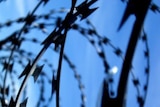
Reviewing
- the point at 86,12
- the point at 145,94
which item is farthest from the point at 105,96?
the point at 145,94

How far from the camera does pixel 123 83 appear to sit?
2693 millimetres

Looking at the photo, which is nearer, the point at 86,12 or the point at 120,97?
the point at 120,97

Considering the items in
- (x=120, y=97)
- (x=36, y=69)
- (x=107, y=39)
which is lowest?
(x=107, y=39)

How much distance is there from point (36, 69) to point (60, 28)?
2.10 ft

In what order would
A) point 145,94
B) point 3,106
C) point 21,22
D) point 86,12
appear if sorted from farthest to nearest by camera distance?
point 21,22, point 3,106, point 145,94, point 86,12

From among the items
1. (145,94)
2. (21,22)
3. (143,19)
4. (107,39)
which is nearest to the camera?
(143,19)

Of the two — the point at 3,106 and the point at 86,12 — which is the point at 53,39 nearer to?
the point at 86,12

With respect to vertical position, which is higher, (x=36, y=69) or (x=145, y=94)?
(x=36, y=69)

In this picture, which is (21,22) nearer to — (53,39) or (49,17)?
(49,17)

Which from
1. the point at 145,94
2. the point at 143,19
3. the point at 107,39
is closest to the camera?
the point at 143,19

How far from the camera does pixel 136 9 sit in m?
2.71

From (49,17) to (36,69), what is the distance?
12.8 feet

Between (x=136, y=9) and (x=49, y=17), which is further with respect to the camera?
(x=49, y=17)

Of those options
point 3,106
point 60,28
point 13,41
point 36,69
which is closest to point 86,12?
point 60,28
